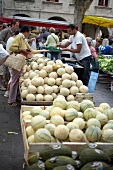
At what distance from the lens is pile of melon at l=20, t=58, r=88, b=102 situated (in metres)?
5.53

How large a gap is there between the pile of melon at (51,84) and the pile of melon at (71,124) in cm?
129

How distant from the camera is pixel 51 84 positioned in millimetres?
5723

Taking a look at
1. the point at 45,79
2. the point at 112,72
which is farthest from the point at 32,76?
the point at 112,72

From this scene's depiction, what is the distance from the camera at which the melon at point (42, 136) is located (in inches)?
→ 127

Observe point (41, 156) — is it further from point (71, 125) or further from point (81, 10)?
point (81, 10)

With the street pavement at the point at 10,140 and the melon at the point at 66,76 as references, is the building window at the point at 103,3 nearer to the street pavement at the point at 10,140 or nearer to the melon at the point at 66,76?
the street pavement at the point at 10,140

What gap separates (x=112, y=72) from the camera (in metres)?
10.4

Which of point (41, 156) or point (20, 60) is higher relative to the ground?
point (20, 60)

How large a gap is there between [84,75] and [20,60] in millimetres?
1860

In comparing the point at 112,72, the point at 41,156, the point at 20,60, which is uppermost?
the point at 20,60

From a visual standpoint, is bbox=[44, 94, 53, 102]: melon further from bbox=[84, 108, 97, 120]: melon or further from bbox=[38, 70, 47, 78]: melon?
bbox=[84, 108, 97, 120]: melon

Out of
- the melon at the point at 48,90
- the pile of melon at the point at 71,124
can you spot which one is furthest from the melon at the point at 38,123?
the melon at the point at 48,90

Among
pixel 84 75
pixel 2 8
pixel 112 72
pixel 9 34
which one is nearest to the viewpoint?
pixel 84 75

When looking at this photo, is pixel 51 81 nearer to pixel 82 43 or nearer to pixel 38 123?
pixel 82 43
